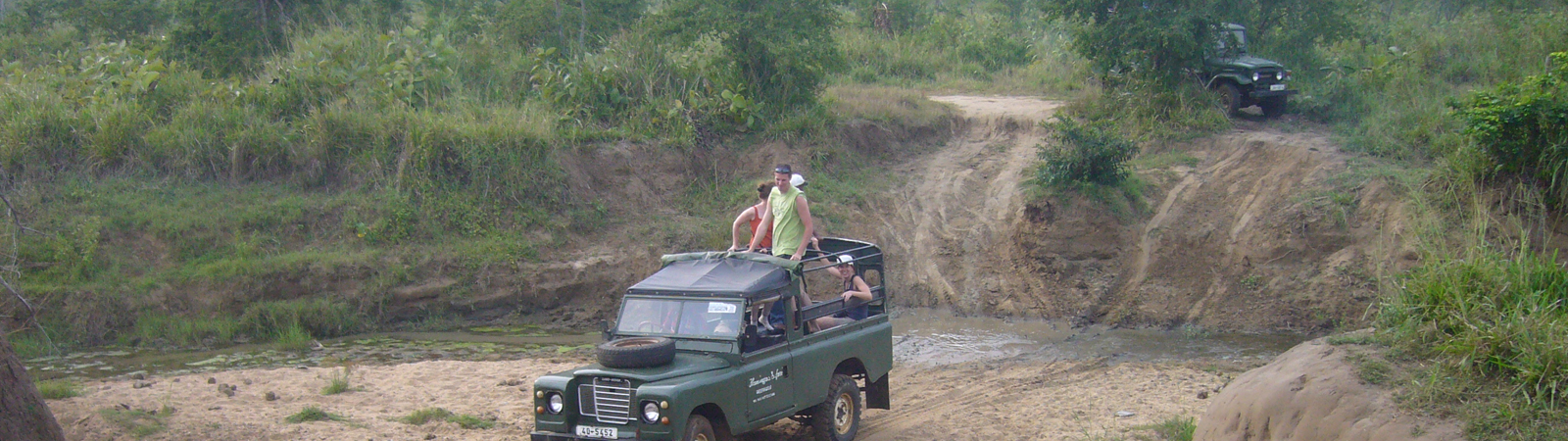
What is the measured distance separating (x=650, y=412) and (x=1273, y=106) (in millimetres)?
14249

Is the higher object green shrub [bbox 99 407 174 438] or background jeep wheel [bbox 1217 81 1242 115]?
background jeep wheel [bbox 1217 81 1242 115]

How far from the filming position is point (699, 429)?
23.2ft

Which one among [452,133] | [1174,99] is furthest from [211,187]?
[1174,99]

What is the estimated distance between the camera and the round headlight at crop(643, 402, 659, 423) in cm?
686

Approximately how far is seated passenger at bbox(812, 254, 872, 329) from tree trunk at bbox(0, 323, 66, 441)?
5391 millimetres

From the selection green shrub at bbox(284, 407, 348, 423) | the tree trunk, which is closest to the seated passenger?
green shrub at bbox(284, 407, 348, 423)

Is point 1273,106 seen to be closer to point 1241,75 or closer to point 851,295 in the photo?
point 1241,75

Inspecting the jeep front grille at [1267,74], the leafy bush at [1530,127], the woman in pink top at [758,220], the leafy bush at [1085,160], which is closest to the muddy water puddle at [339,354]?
the woman in pink top at [758,220]

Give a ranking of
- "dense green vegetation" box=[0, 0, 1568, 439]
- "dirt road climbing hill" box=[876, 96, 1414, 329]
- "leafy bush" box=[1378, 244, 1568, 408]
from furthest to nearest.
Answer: "dirt road climbing hill" box=[876, 96, 1414, 329] → "dense green vegetation" box=[0, 0, 1568, 439] → "leafy bush" box=[1378, 244, 1568, 408]

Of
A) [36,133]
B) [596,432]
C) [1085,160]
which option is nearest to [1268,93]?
[1085,160]

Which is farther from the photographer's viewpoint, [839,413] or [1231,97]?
[1231,97]

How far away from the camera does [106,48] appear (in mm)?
17812

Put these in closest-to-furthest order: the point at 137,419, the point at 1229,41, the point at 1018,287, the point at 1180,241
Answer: the point at 137,419 → the point at 1018,287 → the point at 1180,241 → the point at 1229,41

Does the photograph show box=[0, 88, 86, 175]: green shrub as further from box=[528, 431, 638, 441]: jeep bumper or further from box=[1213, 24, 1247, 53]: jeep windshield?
box=[1213, 24, 1247, 53]: jeep windshield
